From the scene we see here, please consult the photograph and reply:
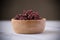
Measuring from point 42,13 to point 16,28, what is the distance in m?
0.98

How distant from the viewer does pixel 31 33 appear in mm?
716

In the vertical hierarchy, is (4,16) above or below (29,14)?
below

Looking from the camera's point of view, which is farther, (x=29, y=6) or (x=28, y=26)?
(x=29, y=6)

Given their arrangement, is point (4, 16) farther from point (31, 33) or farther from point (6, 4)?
point (31, 33)

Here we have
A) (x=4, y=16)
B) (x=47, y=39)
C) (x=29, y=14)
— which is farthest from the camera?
(x=4, y=16)

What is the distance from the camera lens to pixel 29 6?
1.70m

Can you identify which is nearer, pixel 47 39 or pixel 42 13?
pixel 47 39

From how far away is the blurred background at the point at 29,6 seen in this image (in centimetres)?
164

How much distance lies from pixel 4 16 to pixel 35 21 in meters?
0.94

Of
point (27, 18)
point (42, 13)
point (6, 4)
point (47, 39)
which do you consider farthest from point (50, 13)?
point (47, 39)

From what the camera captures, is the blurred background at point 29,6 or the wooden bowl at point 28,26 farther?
the blurred background at point 29,6

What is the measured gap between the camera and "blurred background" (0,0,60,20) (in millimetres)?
1636

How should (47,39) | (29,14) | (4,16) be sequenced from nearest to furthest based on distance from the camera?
(47,39) < (29,14) < (4,16)

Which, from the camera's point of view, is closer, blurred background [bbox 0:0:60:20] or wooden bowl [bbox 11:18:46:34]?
wooden bowl [bbox 11:18:46:34]
